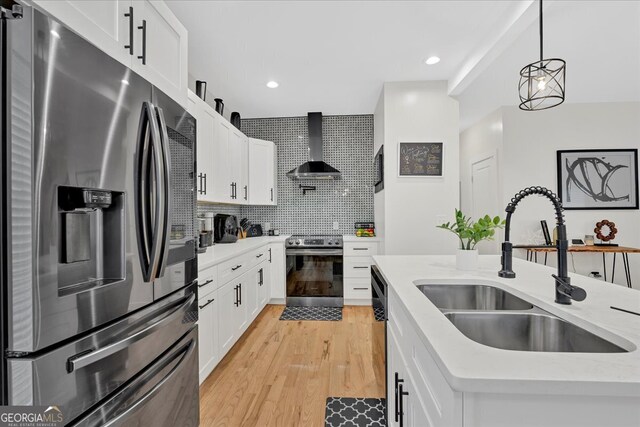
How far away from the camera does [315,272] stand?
12.9 feet

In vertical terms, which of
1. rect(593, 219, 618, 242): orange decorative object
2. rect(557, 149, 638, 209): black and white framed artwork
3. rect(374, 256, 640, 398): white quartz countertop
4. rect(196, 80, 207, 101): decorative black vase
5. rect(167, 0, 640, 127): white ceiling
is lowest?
rect(374, 256, 640, 398): white quartz countertop

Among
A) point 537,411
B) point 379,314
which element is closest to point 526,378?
point 537,411

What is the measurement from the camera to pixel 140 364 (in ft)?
3.48

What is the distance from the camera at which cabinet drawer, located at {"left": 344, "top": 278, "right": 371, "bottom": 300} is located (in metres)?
3.92

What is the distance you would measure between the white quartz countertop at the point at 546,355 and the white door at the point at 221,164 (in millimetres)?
2379

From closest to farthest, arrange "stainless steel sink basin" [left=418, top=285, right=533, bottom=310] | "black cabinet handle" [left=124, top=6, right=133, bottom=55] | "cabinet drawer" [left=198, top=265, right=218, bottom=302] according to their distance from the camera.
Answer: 1. "black cabinet handle" [left=124, top=6, right=133, bottom=55]
2. "stainless steel sink basin" [left=418, top=285, right=533, bottom=310]
3. "cabinet drawer" [left=198, top=265, right=218, bottom=302]

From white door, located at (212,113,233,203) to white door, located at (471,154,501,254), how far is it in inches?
150

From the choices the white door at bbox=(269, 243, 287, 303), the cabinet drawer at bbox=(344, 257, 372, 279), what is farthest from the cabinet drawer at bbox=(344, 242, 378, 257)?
the white door at bbox=(269, 243, 287, 303)

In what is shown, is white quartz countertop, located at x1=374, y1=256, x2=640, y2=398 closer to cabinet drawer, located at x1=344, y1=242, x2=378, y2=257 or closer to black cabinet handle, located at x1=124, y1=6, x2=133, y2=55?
black cabinet handle, located at x1=124, y1=6, x2=133, y2=55

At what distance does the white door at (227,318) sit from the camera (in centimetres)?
238

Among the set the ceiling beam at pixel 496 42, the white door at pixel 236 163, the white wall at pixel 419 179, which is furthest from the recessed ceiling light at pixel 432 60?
the white door at pixel 236 163

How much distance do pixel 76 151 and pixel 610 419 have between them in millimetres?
1375

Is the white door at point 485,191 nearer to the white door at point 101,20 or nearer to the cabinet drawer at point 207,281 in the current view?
the cabinet drawer at point 207,281

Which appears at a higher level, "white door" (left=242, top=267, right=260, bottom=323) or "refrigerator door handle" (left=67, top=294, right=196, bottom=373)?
"refrigerator door handle" (left=67, top=294, right=196, bottom=373)
